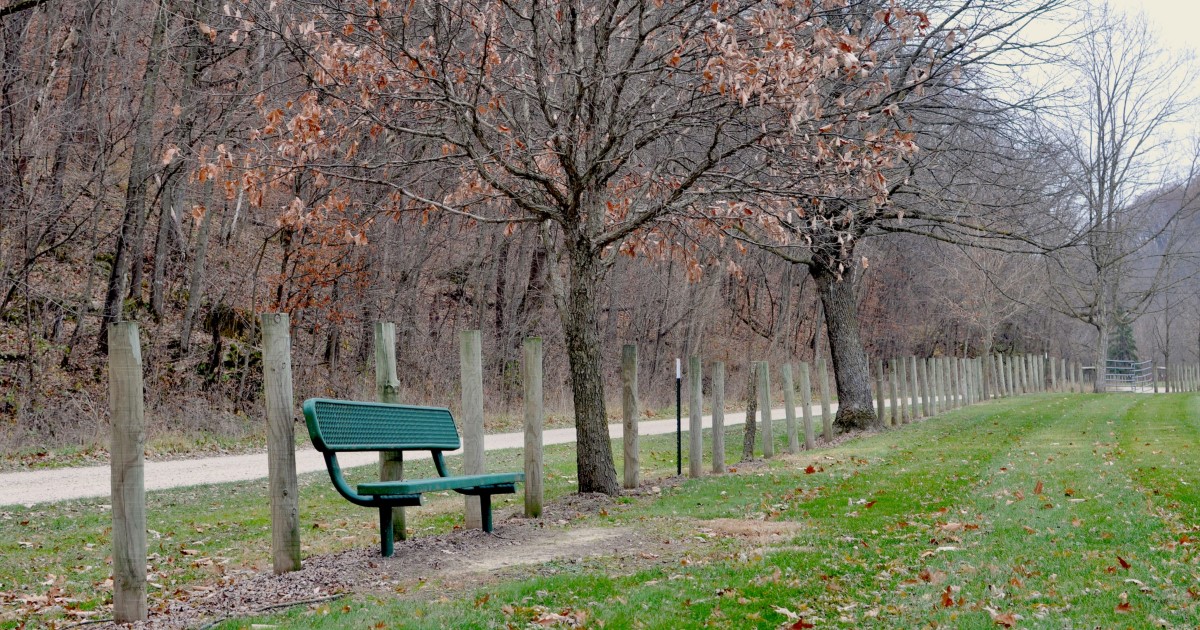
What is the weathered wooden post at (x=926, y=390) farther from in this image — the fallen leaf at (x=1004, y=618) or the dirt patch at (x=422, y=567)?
the fallen leaf at (x=1004, y=618)

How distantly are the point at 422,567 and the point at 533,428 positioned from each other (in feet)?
9.12

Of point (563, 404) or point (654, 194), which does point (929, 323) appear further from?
point (654, 194)

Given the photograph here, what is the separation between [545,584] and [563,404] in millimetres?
23109

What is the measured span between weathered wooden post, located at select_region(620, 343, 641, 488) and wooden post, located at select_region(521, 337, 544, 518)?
5.71 feet

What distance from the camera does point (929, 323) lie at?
55.7 metres

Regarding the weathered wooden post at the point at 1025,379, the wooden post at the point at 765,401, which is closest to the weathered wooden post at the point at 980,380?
the weathered wooden post at the point at 1025,379

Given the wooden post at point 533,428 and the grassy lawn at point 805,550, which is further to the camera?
the wooden post at point 533,428

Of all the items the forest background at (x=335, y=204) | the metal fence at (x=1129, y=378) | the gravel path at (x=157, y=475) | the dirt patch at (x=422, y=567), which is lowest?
the metal fence at (x=1129, y=378)

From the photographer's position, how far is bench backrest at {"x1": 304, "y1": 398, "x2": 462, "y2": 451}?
682 centimetres

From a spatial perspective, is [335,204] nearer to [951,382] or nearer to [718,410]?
[718,410]

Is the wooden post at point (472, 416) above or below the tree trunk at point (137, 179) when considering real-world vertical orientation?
below

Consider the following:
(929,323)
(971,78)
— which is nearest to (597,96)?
(971,78)

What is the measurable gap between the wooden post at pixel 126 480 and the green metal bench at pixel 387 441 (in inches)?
42.2

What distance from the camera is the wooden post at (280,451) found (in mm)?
6832
